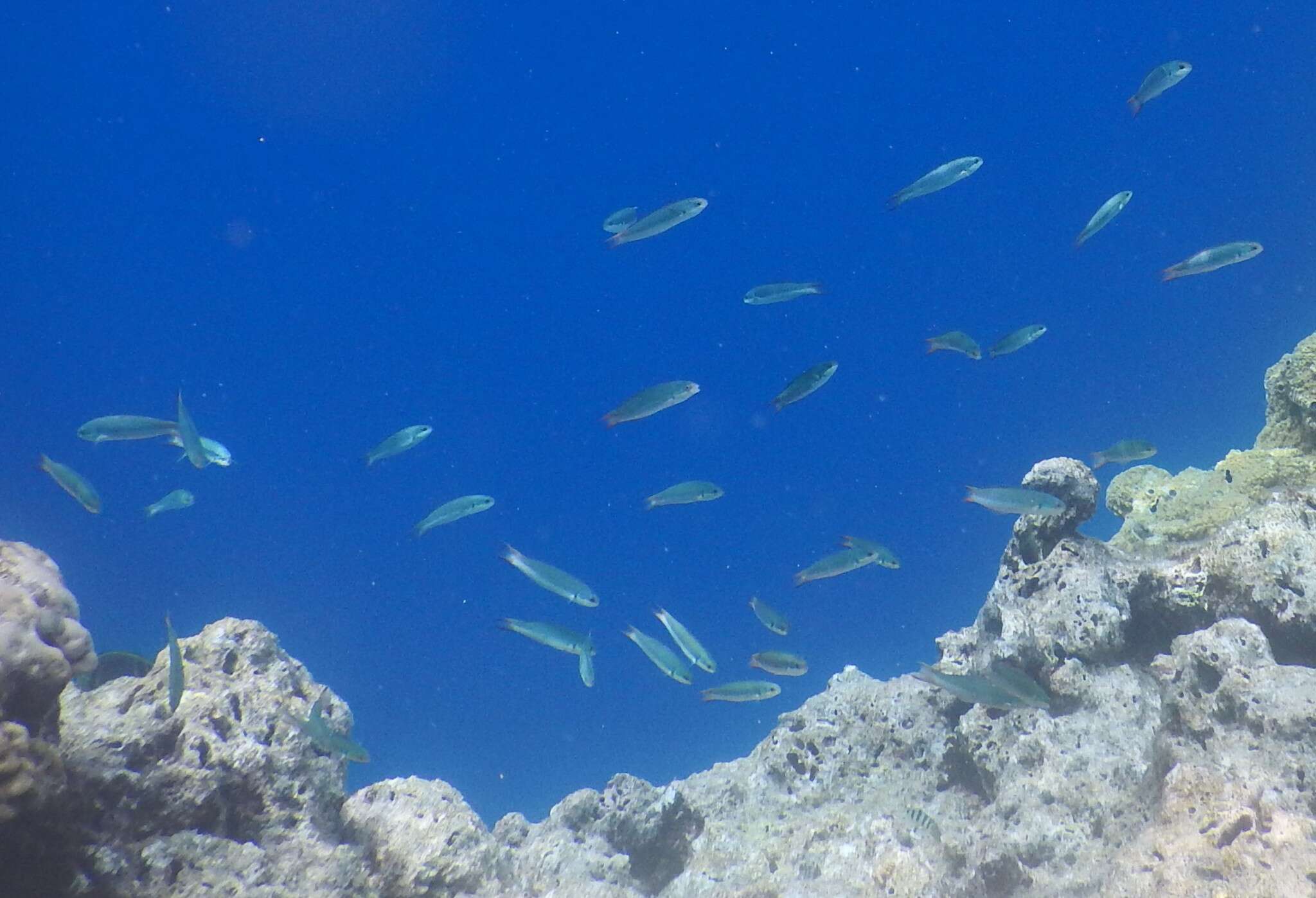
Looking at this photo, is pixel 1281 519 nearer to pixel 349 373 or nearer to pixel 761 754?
pixel 761 754

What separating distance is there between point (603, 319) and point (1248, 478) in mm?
34442

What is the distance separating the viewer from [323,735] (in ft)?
15.8

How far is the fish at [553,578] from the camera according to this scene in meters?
6.11

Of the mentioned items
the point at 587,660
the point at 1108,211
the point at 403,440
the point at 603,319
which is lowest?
the point at 587,660

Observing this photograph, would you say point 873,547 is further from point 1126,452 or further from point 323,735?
point 323,735

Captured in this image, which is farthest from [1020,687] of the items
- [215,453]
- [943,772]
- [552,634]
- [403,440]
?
[215,453]

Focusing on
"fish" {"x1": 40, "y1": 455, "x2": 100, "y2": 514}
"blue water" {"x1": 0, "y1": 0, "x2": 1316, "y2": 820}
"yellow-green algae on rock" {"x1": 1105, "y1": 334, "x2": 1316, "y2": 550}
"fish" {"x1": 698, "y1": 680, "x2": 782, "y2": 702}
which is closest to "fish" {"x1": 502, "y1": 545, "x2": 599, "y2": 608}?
"fish" {"x1": 698, "y1": 680, "x2": 782, "y2": 702}

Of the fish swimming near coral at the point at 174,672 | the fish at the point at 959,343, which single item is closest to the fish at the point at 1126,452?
the fish at the point at 959,343

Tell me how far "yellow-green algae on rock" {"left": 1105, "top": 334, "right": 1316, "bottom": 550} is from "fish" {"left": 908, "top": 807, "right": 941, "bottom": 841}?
2.66 meters

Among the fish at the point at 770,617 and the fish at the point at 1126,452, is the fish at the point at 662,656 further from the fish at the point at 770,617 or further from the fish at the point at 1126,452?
the fish at the point at 1126,452

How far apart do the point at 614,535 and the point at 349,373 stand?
52.6 feet

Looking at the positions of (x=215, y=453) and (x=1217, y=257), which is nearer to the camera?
(x=1217, y=257)

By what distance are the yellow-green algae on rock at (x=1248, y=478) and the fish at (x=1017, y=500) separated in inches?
40.5

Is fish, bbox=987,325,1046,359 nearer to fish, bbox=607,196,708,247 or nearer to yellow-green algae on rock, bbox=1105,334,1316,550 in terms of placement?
yellow-green algae on rock, bbox=1105,334,1316,550
